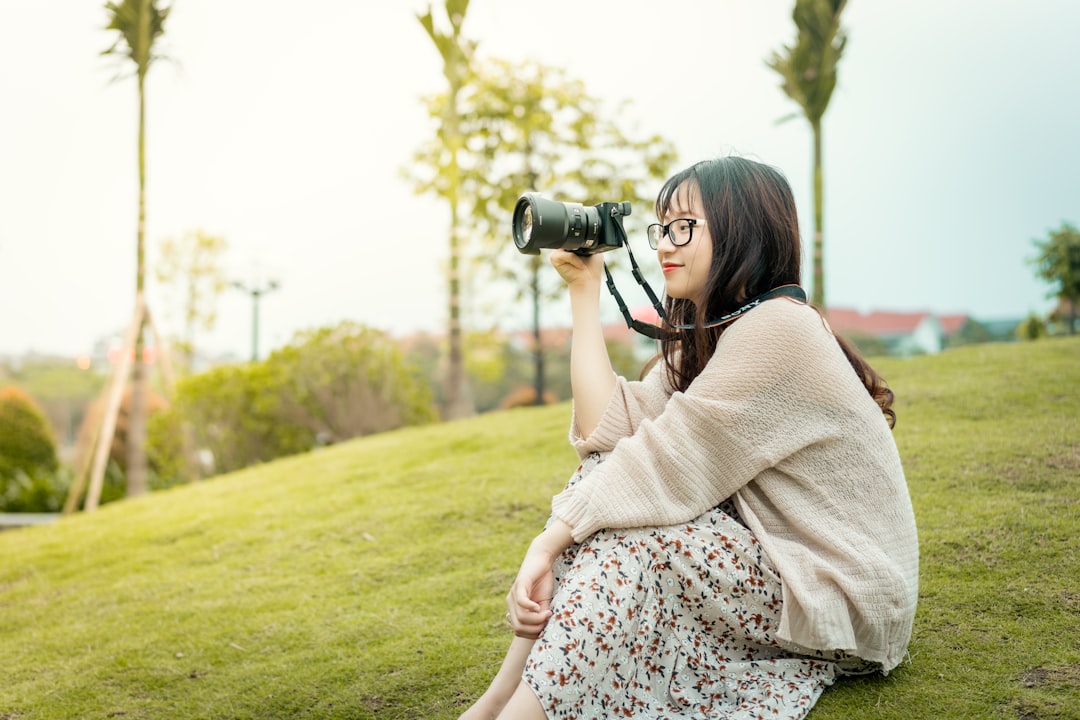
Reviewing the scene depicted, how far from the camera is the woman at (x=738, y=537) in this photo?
1.65 m

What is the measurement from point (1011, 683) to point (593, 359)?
1107 millimetres

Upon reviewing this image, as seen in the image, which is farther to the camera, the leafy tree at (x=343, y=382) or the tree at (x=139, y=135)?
the leafy tree at (x=343, y=382)

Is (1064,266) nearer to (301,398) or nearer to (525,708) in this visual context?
(301,398)

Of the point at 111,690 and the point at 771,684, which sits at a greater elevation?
the point at 771,684

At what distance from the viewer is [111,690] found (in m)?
2.63

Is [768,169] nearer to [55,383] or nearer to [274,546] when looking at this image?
[274,546]

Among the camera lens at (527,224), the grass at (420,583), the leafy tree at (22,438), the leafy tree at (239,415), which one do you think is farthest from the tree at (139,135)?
the camera lens at (527,224)

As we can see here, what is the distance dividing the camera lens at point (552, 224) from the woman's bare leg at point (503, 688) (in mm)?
826

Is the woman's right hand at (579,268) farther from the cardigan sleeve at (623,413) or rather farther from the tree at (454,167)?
the tree at (454,167)

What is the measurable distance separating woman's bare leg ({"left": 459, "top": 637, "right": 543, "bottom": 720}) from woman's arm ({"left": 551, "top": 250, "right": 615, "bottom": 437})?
0.51 m

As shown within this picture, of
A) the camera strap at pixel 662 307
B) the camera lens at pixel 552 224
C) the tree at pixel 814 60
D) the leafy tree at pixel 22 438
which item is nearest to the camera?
the camera strap at pixel 662 307

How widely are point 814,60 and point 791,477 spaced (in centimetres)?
735

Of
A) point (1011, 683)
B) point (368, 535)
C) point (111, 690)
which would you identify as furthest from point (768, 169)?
point (368, 535)

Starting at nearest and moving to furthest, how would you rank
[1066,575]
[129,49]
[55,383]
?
[1066,575] → [129,49] → [55,383]
